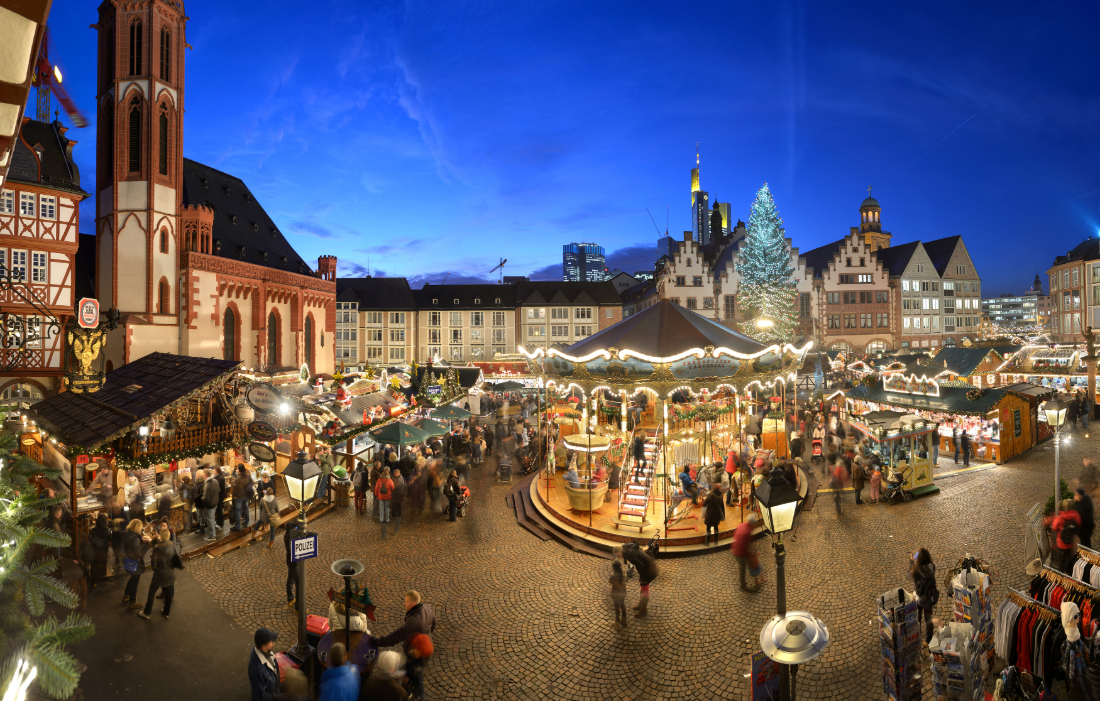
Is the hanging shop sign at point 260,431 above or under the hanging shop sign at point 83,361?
under

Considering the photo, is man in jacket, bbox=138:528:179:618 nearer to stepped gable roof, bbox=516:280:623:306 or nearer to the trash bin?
the trash bin

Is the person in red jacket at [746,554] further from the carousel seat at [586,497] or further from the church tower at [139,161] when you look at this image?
the church tower at [139,161]

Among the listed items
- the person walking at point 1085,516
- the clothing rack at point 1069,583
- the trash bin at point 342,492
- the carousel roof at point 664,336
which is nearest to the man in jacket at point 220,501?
the trash bin at point 342,492

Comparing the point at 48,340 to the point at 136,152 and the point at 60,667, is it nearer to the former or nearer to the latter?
the point at 136,152

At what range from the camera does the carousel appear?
10812 mm

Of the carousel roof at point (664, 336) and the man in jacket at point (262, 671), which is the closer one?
the man in jacket at point (262, 671)

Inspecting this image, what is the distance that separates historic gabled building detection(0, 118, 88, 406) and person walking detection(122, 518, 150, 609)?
15.2 meters

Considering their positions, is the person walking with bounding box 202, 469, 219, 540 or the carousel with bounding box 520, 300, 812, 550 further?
the carousel with bounding box 520, 300, 812, 550

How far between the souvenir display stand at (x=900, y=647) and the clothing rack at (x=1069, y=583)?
1.85 m

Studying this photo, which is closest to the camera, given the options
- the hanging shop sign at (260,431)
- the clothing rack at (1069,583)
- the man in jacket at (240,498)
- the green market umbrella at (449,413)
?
the clothing rack at (1069,583)

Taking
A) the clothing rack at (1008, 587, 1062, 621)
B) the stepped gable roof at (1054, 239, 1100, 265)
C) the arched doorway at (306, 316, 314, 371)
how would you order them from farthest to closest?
the stepped gable roof at (1054, 239, 1100, 265) → the arched doorway at (306, 316, 314, 371) → the clothing rack at (1008, 587, 1062, 621)

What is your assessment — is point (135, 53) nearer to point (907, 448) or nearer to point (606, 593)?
point (606, 593)

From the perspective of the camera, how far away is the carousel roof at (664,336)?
1162cm

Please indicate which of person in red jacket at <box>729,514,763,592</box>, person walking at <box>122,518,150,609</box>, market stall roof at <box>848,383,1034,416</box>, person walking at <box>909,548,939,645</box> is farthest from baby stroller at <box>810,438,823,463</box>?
person walking at <box>122,518,150,609</box>
